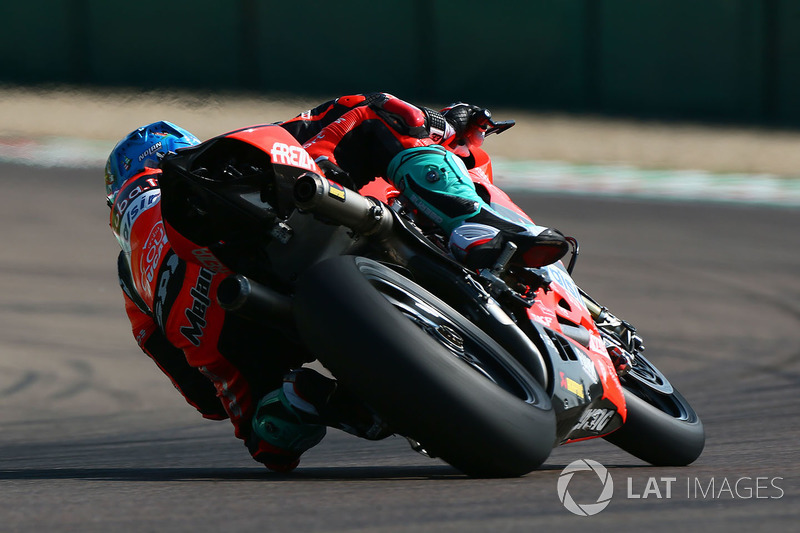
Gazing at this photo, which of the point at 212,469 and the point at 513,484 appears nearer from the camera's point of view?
the point at 513,484

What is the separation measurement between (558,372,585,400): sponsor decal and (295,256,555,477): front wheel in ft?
0.76

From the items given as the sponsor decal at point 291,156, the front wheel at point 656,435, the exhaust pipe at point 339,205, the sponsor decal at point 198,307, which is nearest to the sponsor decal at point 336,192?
the exhaust pipe at point 339,205

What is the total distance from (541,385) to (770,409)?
2769 mm

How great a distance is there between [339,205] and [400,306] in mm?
382

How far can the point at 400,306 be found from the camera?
2.92m

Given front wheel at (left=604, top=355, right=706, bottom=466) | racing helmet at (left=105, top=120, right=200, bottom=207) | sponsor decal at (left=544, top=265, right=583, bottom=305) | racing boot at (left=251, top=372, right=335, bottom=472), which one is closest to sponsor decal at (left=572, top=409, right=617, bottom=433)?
front wheel at (left=604, top=355, right=706, bottom=466)

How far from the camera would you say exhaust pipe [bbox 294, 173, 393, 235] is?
3090 millimetres

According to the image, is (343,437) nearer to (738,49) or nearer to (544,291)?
(544,291)

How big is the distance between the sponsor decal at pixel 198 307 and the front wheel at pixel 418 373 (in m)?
0.67

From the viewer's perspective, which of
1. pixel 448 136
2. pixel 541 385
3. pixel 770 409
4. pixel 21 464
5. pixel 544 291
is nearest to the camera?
pixel 541 385

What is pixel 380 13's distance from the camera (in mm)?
16594

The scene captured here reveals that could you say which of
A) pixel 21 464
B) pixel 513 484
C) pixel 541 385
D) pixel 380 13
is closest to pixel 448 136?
pixel 541 385

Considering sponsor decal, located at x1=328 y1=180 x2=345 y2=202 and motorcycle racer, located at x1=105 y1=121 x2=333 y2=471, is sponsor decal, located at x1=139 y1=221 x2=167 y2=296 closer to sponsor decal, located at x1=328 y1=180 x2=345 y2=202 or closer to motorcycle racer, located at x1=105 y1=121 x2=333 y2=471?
motorcycle racer, located at x1=105 y1=121 x2=333 y2=471

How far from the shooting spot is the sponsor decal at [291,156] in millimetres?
3281
